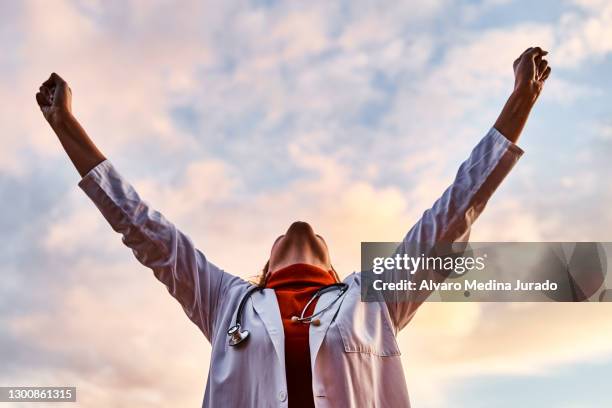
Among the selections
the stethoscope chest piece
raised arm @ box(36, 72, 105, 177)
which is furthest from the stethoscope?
raised arm @ box(36, 72, 105, 177)

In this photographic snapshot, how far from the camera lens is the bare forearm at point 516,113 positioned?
388cm

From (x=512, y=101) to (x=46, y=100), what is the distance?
2.86 metres

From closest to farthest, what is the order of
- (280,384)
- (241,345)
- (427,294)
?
(280,384) < (241,345) < (427,294)

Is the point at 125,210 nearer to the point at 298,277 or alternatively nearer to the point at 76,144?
the point at 76,144

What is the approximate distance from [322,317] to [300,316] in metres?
0.18

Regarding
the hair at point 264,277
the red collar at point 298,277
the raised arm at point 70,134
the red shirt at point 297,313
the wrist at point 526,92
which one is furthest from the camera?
the hair at point 264,277

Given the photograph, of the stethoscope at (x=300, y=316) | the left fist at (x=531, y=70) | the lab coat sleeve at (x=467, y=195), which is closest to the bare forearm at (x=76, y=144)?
the stethoscope at (x=300, y=316)

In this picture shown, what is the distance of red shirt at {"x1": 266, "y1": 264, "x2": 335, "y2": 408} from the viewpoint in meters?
3.66

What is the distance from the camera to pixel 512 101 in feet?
12.8

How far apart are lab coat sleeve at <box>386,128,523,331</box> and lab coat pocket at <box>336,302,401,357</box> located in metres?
0.39

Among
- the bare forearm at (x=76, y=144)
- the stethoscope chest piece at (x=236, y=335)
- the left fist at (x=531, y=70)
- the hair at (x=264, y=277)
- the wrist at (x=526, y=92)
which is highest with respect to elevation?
the left fist at (x=531, y=70)

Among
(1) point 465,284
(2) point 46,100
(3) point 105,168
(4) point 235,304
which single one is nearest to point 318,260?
(4) point 235,304

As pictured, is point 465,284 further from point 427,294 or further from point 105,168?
A: point 105,168

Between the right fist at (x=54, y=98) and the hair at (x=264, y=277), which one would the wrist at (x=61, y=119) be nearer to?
the right fist at (x=54, y=98)
